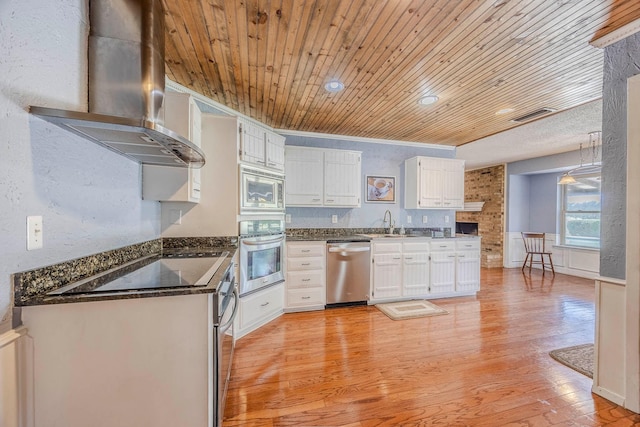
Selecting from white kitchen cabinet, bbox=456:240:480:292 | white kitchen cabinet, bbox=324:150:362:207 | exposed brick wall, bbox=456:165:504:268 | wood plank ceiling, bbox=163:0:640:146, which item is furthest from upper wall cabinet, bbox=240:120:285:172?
exposed brick wall, bbox=456:165:504:268

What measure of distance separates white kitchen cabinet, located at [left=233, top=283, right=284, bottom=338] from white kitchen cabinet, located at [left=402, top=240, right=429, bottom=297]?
1801 mm

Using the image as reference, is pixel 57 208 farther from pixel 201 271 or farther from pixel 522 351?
pixel 522 351

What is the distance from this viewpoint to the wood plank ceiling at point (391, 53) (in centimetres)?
160

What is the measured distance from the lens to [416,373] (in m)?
2.08

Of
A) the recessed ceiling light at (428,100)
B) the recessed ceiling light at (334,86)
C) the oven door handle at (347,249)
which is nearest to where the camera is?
the recessed ceiling light at (334,86)

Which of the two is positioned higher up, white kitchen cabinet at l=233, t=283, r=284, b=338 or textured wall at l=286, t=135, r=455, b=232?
textured wall at l=286, t=135, r=455, b=232

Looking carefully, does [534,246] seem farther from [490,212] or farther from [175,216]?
[175,216]

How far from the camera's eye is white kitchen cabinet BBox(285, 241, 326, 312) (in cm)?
335

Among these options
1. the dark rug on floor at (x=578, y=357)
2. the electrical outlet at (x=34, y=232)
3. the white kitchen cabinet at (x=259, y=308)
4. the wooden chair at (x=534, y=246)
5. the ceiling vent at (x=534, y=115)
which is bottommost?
the dark rug on floor at (x=578, y=357)

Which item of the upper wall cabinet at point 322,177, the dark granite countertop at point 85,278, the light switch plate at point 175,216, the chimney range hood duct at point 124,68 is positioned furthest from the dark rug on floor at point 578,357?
the light switch plate at point 175,216

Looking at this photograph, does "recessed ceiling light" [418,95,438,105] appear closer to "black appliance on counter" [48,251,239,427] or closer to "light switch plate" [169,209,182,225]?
"black appliance on counter" [48,251,239,427]

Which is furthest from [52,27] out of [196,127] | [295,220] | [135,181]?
[295,220]

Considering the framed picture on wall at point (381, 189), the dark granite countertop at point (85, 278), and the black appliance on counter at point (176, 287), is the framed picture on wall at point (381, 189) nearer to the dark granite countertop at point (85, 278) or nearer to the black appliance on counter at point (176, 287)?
the dark granite countertop at point (85, 278)

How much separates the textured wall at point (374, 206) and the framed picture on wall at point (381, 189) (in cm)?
7
